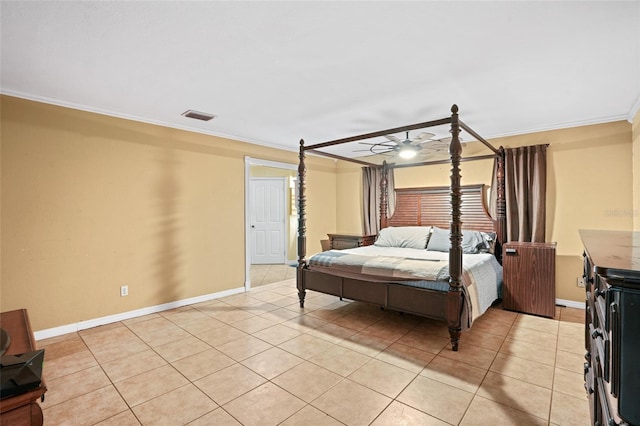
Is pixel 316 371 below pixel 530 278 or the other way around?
below

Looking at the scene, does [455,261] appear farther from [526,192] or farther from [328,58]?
[526,192]

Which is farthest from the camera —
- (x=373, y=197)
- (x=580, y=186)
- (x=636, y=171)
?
(x=373, y=197)

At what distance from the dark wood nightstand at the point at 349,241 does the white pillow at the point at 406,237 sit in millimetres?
399

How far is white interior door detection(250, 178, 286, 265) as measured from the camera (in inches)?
290

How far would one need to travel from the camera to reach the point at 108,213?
3.61 meters

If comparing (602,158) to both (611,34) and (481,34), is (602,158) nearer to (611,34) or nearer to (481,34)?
(611,34)

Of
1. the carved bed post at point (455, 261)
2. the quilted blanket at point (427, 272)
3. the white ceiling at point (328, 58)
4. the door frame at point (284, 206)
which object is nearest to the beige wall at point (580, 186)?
the white ceiling at point (328, 58)

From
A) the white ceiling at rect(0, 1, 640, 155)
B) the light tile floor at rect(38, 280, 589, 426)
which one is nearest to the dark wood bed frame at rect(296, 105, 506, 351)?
the light tile floor at rect(38, 280, 589, 426)

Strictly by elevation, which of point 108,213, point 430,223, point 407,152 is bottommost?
point 430,223

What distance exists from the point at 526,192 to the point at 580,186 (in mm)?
585

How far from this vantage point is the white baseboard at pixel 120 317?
3.21 meters

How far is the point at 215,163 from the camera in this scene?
4.61 m

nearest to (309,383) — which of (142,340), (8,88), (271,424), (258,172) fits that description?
(271,424)

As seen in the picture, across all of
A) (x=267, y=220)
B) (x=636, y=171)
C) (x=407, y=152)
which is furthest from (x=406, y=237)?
(x=267, y=220)
